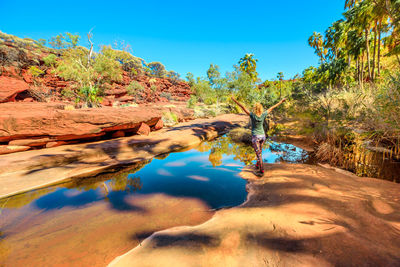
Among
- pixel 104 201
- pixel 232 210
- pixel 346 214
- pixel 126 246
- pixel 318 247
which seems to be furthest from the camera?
pixel 104 201

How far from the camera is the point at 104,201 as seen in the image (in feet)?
11.4

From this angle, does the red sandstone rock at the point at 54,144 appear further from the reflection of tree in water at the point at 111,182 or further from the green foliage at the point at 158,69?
the green foliage at the point at 158,69

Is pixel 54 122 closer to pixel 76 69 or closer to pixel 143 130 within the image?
pixel 143 130

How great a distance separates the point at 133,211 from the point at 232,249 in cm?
208

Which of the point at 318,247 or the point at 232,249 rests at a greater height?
the point at 318,247

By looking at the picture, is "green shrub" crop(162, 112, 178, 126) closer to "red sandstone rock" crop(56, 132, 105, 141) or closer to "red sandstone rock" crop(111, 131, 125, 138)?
"red sandstone rock" crop(111, 131, 125, 138)

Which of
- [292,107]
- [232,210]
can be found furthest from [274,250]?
[292,107]

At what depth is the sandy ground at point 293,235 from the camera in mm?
1652

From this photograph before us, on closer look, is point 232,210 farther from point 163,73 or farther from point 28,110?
point 163,73

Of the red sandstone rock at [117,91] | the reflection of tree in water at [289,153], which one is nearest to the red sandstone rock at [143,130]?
the reflection of tree in water at [289,153]

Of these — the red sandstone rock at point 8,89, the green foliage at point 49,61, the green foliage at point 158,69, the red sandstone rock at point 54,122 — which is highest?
the green foliage at point 158,69

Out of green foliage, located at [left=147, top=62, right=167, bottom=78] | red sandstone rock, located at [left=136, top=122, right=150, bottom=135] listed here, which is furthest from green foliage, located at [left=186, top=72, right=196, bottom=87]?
red sandstone rock, located at [left=136, top=122, right=150, bottom=135]

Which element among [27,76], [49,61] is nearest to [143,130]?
[27,76]

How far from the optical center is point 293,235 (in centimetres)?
202
